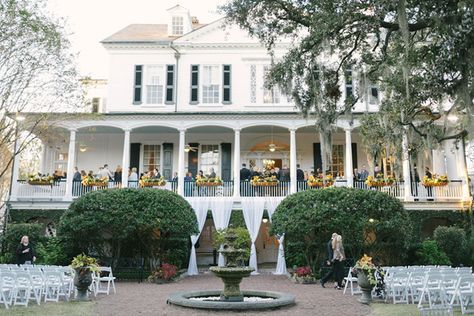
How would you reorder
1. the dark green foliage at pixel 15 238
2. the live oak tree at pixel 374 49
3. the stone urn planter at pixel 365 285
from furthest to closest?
the dark green foliage at pixel 15 238, the stone urn planter at pixel 365 285, the live oak tree at pixel 374 49

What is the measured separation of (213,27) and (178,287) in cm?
1430

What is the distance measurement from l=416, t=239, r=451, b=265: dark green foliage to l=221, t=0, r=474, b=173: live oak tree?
4.53m

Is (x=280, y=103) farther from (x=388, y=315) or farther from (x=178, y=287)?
(x=388, y=315)

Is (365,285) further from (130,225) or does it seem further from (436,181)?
(436,181)

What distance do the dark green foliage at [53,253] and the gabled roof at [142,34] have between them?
11.2 meters

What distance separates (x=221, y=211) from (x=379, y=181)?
6.73m

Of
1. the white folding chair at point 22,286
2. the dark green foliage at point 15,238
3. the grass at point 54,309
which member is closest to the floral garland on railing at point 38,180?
the dark green foliage at point 15,238

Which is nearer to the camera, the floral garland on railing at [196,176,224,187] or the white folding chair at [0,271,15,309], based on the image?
the white folding chair at [0,271,15,309]

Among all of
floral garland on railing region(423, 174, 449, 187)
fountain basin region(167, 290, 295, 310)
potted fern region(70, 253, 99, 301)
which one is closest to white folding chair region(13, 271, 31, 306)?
potted fern region(70, 253, 99, 301)

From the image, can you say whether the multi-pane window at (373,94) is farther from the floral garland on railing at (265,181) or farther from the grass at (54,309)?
the grass at (54,309)

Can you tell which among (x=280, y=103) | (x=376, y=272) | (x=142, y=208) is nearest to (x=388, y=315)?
(x=376, y=272)

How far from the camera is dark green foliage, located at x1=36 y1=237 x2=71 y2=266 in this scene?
1798cm

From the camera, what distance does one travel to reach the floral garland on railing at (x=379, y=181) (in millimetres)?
20219

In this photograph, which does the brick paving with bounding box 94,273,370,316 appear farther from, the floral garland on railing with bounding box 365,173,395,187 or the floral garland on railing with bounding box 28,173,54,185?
the floral garland on railing with bounding box 28,173,54,185
